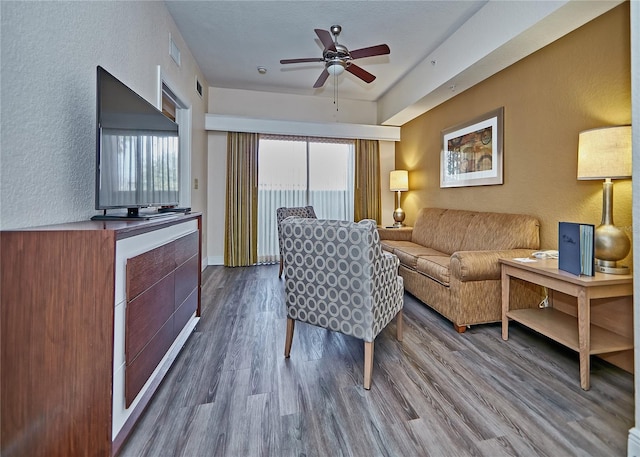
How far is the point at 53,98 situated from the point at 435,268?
8.86 feet

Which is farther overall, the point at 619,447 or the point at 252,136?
the point at 252,136

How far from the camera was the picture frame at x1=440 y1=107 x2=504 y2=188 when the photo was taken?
2.94 meters

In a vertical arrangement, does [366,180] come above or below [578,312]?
above

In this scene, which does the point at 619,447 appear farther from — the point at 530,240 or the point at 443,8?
the point at 443,8

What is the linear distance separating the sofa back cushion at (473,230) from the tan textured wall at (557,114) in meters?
0.13

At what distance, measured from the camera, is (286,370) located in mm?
1765

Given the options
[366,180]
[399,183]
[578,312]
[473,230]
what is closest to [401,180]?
[399,183]

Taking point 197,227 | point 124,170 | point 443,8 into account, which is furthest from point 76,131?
point 443,8

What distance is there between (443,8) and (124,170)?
299cm

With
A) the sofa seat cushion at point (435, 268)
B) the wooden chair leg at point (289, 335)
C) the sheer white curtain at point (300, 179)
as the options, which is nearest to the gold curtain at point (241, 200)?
the sheer white curtain at point (300, 179)

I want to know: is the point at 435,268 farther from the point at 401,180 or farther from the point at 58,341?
the point at 58,341

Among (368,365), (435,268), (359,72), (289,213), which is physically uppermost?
(359,72)

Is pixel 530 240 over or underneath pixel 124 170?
underneath

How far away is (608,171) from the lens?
170cm
